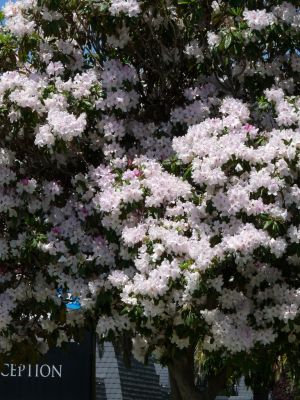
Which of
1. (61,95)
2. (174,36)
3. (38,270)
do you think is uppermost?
(174,36)

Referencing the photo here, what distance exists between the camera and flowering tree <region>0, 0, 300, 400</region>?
26.6 feet

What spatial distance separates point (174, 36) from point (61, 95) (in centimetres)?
156

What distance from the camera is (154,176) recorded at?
8711 millimetres

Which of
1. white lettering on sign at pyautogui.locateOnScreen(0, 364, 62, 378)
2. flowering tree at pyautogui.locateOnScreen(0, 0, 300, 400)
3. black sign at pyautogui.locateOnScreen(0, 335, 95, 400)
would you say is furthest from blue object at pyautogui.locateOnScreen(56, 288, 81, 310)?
white lettering on sign at pyautogui.locateOnScreen(0, 364, 62, 378)

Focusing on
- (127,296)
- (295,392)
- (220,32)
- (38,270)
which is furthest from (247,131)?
(295,392)

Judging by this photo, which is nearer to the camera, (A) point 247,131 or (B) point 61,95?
(A) point 247,131

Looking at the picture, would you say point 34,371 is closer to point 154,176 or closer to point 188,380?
point 188,380

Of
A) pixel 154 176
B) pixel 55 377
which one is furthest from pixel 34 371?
pixel 154 176

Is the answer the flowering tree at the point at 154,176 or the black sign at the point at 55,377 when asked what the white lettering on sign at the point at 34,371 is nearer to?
the black sign at the point at 55,377

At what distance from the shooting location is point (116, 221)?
8750mm

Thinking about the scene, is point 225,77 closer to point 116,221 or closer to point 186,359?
point 116,221

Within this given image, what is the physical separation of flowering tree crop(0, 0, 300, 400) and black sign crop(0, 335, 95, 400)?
103 cm

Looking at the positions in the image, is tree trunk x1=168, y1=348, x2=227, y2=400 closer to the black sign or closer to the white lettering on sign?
the black sign

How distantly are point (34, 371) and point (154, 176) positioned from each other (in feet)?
12.0
